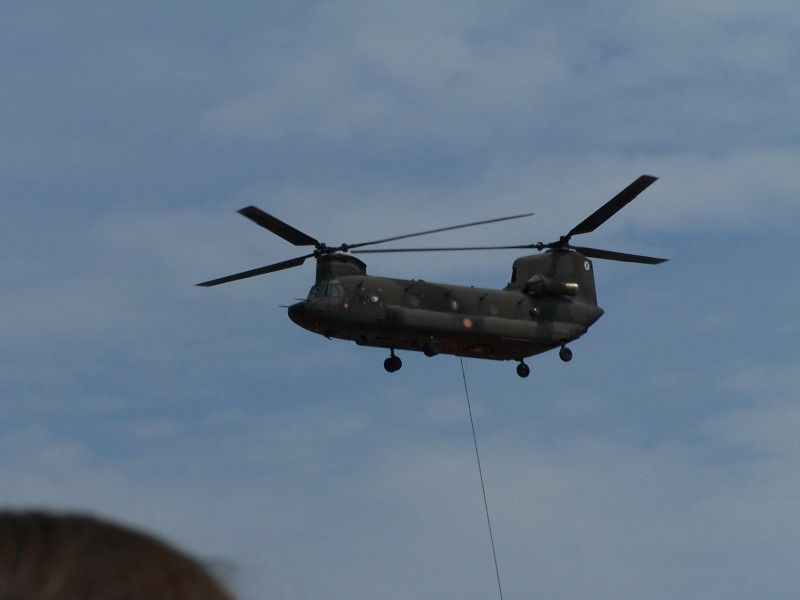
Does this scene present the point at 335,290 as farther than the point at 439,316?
No

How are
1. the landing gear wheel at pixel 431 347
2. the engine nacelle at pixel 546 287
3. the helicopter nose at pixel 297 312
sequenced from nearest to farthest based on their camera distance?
the helicopter nose at pixel 297 312
the landing gear wheel at pixel 431 347
the engine nacelle at pixel 546 287

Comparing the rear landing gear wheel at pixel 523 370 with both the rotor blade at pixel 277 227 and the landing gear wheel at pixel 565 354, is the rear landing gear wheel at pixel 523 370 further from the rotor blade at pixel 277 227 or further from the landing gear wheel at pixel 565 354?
the rotor blade at pixel 277 227

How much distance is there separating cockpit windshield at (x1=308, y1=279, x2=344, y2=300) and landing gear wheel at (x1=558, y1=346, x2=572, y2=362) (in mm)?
6902

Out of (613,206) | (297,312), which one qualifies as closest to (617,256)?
(613,206)

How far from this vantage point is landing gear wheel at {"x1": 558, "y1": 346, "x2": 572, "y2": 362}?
37156 mm

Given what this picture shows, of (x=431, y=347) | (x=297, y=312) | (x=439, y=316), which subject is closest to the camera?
(x=297, y=312)

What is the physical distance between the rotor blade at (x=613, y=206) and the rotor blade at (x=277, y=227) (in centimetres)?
780

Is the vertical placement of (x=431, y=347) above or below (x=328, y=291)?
below

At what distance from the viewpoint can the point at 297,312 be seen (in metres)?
33.2

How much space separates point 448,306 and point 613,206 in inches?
234

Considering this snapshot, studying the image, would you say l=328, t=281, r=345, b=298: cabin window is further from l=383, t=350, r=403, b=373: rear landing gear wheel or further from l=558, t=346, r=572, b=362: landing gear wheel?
l=558, t=346, r=572, b=362: landing gear wheel

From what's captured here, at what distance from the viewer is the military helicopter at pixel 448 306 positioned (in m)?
33.4

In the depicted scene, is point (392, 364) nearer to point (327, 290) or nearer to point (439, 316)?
point (439, 316)

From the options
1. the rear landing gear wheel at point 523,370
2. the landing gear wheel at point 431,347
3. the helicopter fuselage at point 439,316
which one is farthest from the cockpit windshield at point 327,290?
the rear landing gear wheel at point 523,370
